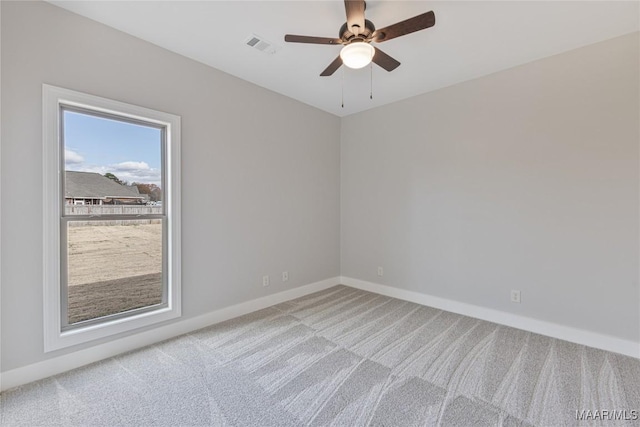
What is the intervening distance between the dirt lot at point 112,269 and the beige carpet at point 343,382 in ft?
1.53

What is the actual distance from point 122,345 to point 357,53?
303cm

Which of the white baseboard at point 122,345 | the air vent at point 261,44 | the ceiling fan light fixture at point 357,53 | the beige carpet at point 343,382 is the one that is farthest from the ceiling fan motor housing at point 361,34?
the white baseboard at point 122,345

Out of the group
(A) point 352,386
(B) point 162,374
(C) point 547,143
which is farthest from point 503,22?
(B) point 162,374

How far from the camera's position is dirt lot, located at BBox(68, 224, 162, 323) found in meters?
2.23

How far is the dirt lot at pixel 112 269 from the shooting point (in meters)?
2.23

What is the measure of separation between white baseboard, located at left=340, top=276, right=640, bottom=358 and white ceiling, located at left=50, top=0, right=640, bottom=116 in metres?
2.66

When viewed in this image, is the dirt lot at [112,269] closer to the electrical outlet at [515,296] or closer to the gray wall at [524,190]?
the gray wall at [524,190]

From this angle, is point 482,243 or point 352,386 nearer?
point 352,386

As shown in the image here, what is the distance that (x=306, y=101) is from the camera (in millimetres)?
3848

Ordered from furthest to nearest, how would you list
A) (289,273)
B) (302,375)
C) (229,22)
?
(289,273) < (229,22) < (302,375)

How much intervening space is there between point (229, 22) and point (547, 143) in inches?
125

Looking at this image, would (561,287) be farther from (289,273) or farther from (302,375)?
(289,273)

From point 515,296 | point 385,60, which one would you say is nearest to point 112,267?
point 385,60

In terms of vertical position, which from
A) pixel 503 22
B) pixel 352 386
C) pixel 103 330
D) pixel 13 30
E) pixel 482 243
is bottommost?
pixel 352 386
